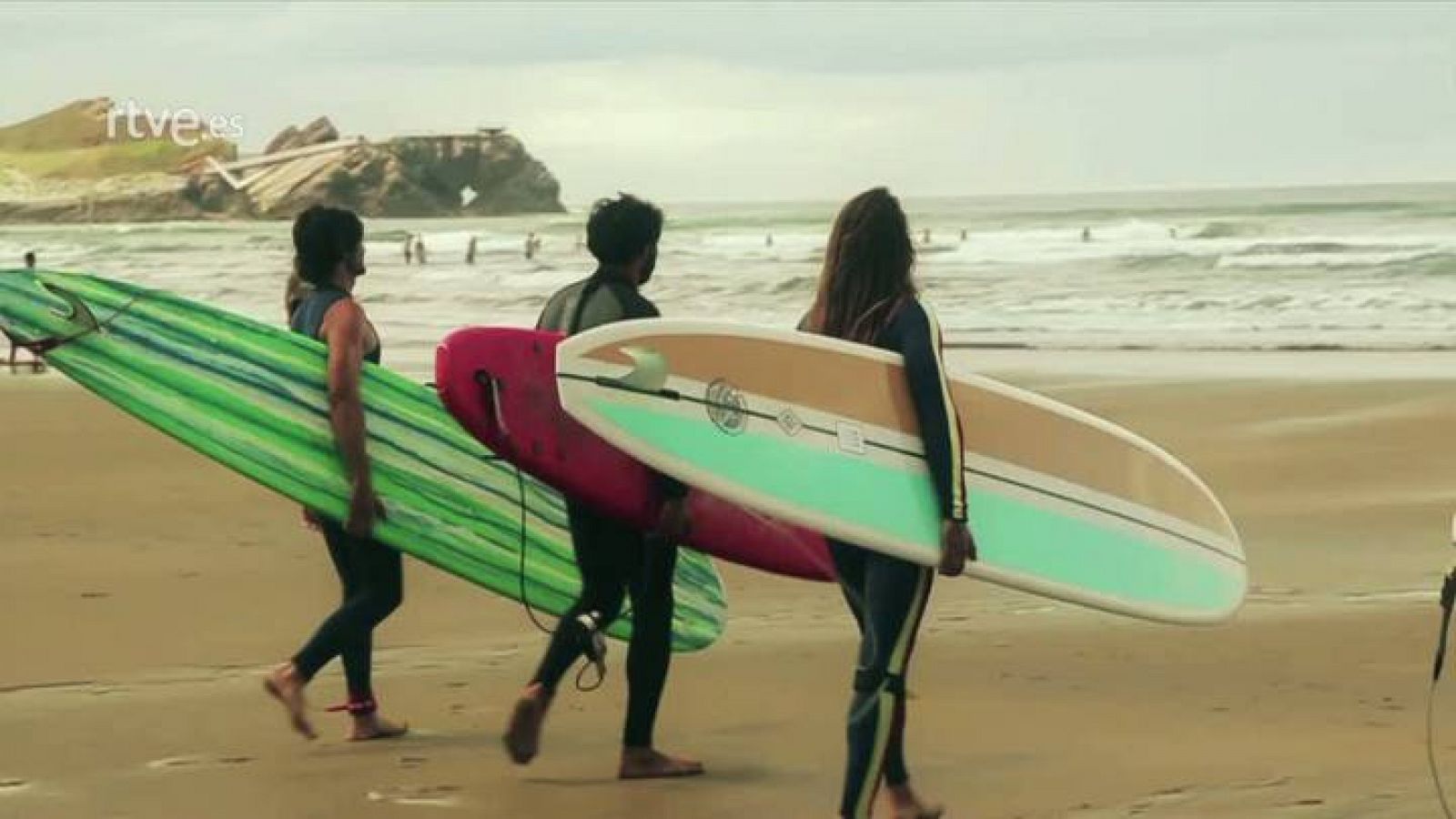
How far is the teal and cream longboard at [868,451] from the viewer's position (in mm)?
5109

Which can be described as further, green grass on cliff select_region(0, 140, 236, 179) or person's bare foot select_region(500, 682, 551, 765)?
green grass on cliff select_region(0, 140, 236, 179)

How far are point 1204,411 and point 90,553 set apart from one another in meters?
8.00

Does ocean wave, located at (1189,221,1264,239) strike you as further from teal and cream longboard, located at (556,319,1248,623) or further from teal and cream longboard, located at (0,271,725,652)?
teal and cream longboard, located at (556,319,1248,623)

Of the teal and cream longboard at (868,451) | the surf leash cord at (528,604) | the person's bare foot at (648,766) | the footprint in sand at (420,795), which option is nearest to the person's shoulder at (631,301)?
the teal and cream longboard at (868,451)

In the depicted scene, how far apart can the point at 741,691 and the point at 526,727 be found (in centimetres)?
152

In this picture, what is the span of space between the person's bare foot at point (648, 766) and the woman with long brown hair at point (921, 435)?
0.80 m

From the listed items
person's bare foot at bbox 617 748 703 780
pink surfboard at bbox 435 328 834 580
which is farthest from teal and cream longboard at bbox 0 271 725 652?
person's bare foot at bbox 617 748 703 780

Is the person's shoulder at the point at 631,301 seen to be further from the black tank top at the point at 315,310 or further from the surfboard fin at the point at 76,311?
the surfboard fin at the point at 76,311

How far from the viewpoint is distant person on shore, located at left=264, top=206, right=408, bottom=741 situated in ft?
19.7

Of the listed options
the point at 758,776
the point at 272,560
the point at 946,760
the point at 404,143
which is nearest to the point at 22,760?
Answer: the point at 758,776

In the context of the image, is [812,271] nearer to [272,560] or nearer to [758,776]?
[272,560]

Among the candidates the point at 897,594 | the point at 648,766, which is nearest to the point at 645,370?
the point at 897,594

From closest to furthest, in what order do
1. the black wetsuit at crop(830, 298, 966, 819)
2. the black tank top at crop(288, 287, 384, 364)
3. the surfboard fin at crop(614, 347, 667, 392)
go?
the black wetsuit at crop(830, 298, 966, 819) → the surfboard fin at crop(614, 347, 667, 392) → the black tank top at crop(288, 287, 384, 364)

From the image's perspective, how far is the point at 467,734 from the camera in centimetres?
632
